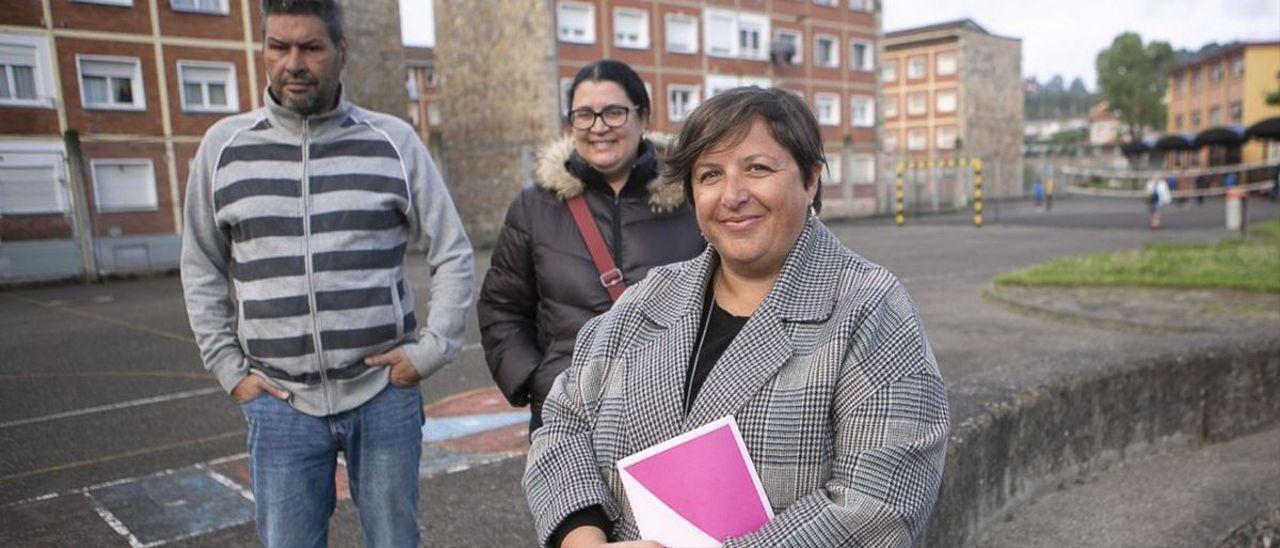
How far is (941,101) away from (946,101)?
0.51 m

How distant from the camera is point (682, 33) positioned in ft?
120

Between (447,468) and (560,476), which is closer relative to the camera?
(560,476)

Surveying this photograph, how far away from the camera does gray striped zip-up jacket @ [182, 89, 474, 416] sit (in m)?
2.56

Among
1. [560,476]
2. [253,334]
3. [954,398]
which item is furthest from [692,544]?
[954,398]

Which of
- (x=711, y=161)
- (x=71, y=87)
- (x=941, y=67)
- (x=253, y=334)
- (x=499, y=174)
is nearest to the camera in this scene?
(x=711, y=161)

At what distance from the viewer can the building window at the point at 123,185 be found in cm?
1964

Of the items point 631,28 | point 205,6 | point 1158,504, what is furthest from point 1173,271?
point 631,28

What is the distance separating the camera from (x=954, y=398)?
3.87 m

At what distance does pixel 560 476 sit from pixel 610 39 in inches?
1304

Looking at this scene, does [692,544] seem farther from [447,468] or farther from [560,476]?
[447,468]

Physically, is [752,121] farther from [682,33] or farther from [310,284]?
Result: [682,33]

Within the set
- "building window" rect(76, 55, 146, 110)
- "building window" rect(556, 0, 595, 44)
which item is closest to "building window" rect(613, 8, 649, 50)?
"building window" rect(556, 0, 595, 44)

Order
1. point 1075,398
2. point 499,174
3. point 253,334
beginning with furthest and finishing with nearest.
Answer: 1. point 499,174
2. point 1075,398
3. point 253,334

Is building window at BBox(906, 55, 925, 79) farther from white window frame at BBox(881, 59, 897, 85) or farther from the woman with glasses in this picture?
the woman with glasses
